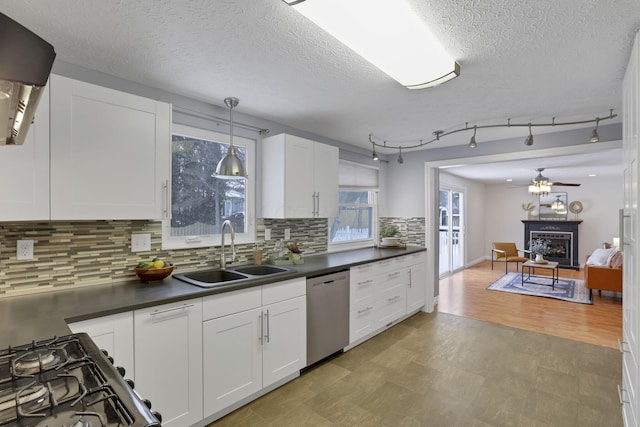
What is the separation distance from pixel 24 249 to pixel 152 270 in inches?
27.0

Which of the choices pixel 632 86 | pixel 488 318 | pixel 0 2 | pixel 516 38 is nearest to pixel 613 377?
pixel 488 318

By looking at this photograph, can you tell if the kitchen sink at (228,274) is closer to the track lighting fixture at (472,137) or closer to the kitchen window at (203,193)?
the kitchen window at (203,193)

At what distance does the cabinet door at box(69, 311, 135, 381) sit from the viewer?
5.20ft

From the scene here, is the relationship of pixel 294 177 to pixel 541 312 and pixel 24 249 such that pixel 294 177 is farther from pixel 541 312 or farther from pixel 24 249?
pixel 541 312

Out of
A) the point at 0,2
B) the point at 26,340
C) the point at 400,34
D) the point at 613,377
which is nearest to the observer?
the point at 26,340

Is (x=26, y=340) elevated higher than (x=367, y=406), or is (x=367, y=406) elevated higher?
(x=26, y=340)

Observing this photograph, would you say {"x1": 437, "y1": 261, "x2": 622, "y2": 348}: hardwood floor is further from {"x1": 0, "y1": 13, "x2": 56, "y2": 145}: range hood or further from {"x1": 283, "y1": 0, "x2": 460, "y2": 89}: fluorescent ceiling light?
{"x1": 0, "y1": 13, "x2": 56, "y2": 145}: range hood

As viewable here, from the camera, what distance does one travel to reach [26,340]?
4.05 feet

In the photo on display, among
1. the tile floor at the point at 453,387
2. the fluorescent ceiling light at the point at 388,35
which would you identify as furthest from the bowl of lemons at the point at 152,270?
the fluorescent ceiling light at the point at 388,35

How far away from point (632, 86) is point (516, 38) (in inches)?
25.8

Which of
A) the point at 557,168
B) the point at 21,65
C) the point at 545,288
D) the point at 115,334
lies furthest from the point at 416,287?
the point at 557,168

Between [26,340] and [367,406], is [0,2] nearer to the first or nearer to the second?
[26,340]

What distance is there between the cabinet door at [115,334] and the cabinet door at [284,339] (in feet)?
2.90

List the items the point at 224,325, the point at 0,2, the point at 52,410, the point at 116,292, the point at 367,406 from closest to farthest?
1. the point at 52,410
2. the point at 0,2
3. the point at 116,292
4. the point at 224,325
5. the point at 367,406
